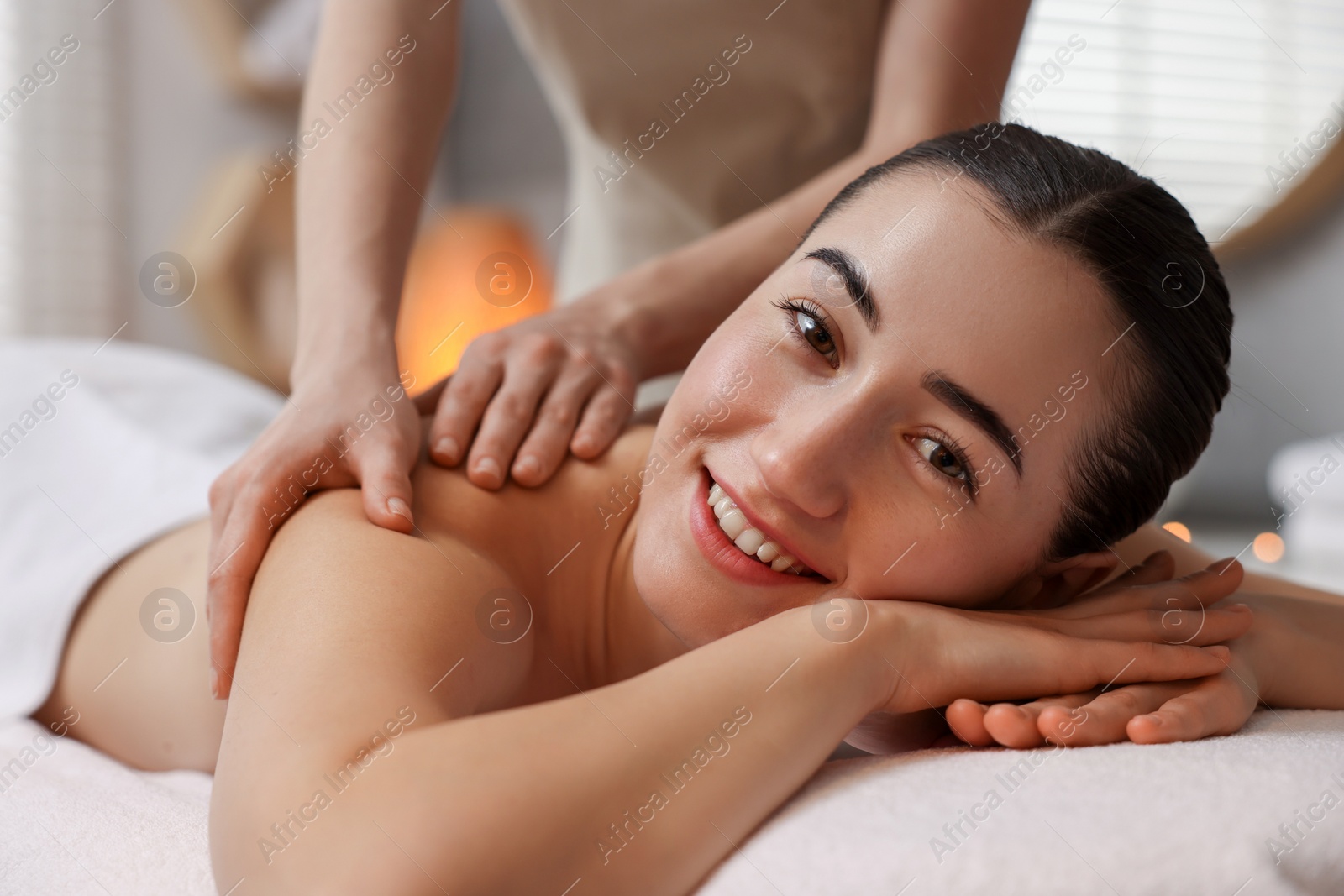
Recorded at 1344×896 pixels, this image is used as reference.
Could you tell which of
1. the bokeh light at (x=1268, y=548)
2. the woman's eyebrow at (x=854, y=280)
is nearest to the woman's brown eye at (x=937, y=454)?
the woman's eyebrow at (x=854, y=280)

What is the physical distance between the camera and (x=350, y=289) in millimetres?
1173

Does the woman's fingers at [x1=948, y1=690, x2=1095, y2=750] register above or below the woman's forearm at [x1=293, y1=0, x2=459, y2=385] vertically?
below

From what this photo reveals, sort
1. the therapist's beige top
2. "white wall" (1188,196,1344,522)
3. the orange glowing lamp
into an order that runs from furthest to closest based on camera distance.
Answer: the orange glowing lamp
"white wall" (1188,196,1344,522)
the therapist's beige top

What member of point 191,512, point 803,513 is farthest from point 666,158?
Result: point 803,513

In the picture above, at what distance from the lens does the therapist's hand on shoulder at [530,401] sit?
1101 mm

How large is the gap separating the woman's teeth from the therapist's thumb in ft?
0.93

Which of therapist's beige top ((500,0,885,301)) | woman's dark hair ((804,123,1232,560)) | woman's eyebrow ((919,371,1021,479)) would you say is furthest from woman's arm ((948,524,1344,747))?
therapist's beige top ((500,0,885,301))

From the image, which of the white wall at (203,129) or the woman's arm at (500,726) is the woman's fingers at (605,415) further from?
the white wall at (203,129)

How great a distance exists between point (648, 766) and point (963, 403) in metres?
0.42

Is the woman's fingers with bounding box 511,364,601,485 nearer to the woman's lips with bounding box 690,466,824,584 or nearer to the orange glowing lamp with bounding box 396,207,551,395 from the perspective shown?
the woman's lips with bounding box 690,466,824,584

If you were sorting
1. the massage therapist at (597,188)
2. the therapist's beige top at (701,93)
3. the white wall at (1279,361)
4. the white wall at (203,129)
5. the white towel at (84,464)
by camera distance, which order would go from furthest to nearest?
the white wall at (203,129), the white wall at (1279,361), the therapist's beige top at (701,93), the white towel at (84,464), the massage therapist at (597,188)

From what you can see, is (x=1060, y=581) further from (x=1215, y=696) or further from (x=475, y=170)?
(x=475, y=170)

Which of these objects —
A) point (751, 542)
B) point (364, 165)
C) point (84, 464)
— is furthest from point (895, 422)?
point (84, 464)

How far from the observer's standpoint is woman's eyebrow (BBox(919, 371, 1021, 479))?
35.7 inches
